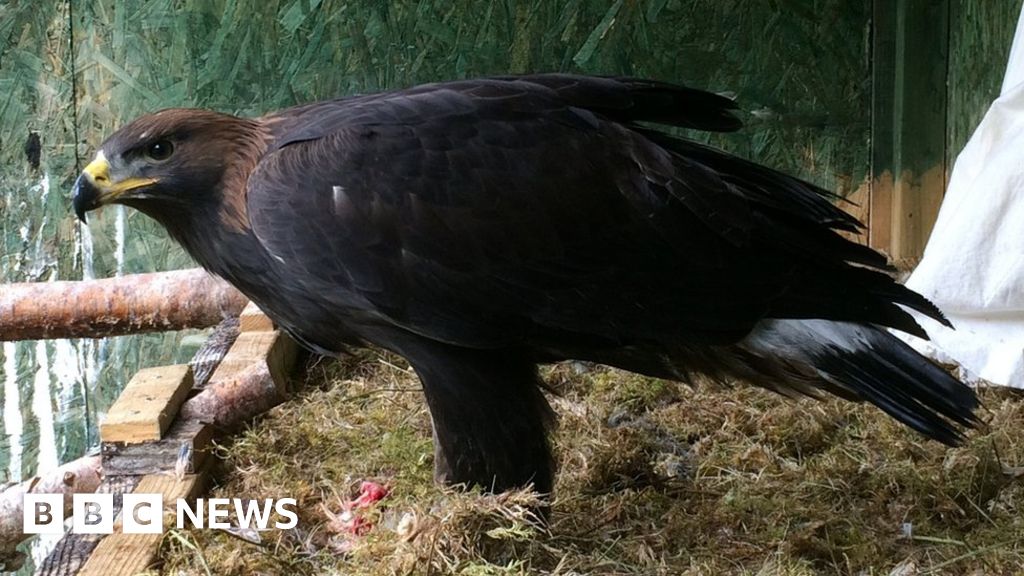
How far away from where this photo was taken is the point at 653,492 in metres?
3.07

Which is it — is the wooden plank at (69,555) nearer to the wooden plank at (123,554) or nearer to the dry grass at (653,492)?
the wooden plank at (123,554)

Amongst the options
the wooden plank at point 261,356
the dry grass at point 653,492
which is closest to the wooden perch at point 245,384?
the wooden plank at point 261,356

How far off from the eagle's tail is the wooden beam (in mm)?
2425

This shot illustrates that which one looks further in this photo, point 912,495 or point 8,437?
point 8,437

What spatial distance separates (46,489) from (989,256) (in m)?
3.24

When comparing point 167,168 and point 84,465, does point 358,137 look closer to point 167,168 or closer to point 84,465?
point 167,168

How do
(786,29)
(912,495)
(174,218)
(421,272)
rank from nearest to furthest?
(421,272) < (174,218) < (912,495) < (786,29)

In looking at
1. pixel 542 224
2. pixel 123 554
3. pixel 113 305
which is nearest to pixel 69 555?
pixel 123 554

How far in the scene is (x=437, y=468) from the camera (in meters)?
2.87

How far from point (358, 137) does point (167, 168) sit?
50cm

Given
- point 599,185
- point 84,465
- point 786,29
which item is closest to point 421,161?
point 599,185

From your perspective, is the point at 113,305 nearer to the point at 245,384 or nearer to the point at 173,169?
the point at 245,384

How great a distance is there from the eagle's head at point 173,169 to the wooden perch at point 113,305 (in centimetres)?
155

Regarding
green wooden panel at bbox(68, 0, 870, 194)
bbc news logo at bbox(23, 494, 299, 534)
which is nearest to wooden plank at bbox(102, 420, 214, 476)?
bbc news logo at bbox(23, 494, 299, 534)
